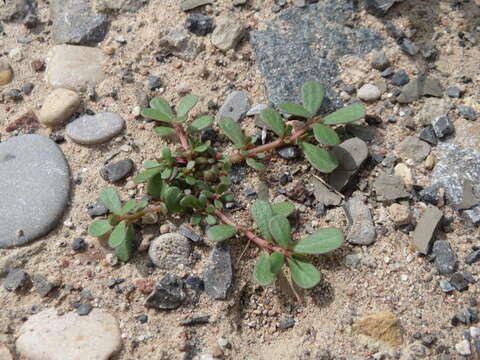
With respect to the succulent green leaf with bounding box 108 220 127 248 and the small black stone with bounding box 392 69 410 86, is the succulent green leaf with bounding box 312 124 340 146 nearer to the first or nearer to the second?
the small black stone with bounding box 392 69 410 86

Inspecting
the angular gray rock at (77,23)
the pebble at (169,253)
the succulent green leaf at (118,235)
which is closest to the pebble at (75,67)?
the angular gray rock at (77,23)

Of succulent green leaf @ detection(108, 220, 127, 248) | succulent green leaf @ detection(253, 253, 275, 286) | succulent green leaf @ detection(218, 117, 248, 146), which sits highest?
succulent green leaf @ detection(218, 117, 248, 146)

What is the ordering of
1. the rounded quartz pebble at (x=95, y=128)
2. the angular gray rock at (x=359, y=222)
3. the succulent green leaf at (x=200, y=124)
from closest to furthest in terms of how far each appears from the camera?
the angular gray rock at (x=359, y=222)
the succulent green leaf at (x=200, y=124)
the rounded quartz pebble at (x=95, y=128)

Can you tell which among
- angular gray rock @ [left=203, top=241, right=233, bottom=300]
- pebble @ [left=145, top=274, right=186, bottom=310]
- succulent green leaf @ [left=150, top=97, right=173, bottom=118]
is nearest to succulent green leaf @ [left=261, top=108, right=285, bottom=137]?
succulent green leaf @ [left=150, top=97, right=173, bottom=118]

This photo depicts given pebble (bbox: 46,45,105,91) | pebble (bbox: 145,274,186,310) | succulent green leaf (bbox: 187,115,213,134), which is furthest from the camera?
pebble (bbox: 46,45,105,91)

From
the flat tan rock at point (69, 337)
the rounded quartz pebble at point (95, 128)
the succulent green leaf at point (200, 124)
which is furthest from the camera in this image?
the rounded quartz pebble at point (95, 128)

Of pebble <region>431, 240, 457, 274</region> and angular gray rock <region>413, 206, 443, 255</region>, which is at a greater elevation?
angular gray rock <region>413, 206, 443, 255</region>

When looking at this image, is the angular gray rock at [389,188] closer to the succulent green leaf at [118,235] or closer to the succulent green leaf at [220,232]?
the succulent green leaf at [220,232]

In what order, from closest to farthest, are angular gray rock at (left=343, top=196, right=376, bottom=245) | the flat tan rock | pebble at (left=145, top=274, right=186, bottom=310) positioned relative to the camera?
the flat tan rock < pebble at (left=145, top=274, right=186, bottom=310) < angular gray rock at (left=343, top=196, right=376, bottom=245)

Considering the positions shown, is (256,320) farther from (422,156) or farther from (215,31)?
(215,31)
